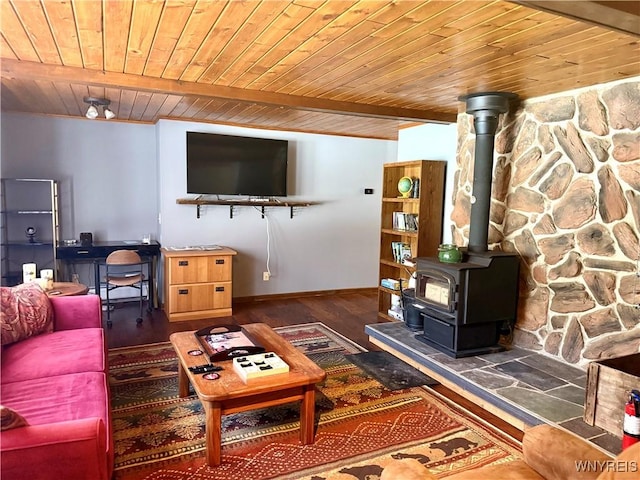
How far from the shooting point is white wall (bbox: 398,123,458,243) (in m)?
4.48

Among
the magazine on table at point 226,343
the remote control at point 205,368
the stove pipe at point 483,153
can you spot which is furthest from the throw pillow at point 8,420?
the stove pipe at point 483,153

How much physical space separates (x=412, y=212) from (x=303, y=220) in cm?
161

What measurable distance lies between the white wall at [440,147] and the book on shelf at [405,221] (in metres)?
0.30

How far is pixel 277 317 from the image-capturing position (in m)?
5.03

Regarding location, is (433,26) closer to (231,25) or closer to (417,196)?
(231,25)

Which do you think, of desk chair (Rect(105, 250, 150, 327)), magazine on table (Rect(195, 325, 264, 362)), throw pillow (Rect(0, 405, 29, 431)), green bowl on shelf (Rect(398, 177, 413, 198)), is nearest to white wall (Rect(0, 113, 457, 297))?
green bowl on shelf (Rect(398, 177, 413, 198))

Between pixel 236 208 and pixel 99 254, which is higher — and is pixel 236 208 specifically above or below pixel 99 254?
above

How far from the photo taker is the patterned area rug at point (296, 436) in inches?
89.7

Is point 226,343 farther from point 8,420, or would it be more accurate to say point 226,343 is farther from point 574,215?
point 574,215

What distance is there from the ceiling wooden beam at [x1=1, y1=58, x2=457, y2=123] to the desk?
2315mm

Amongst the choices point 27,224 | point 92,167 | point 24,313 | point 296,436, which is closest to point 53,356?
point 24,313

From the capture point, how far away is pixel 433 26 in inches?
81.7

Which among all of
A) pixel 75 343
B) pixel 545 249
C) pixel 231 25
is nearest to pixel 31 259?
pixel 75 343

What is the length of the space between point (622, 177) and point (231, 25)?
8.48 feet
